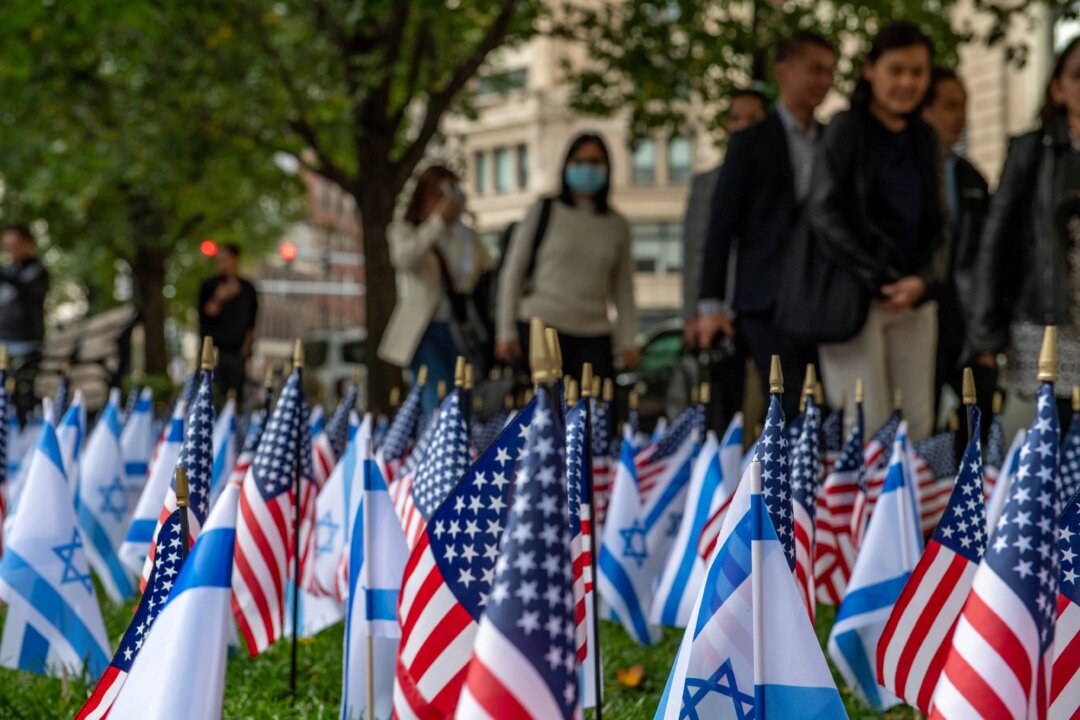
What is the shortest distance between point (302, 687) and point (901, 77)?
3.28 metres

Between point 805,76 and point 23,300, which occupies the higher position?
point 805,76

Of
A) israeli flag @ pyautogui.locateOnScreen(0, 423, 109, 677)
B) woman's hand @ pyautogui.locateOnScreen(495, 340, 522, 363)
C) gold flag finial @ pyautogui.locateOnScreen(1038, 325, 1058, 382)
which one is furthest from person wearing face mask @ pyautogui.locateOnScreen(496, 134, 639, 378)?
gold flag finial @ pyautogui.locateOnScreen(1038, 325, 1058, 382)

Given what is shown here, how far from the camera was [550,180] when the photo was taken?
2207 inches

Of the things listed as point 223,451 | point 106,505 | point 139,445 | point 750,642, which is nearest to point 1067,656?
point 750,642

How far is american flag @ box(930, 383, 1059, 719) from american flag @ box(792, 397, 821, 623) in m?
1.47

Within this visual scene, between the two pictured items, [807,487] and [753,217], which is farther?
[753,217]

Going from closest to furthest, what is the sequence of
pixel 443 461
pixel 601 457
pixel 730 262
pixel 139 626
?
pixel 139 626, pixel 443 461, pixel 601 457, pixel 730 262

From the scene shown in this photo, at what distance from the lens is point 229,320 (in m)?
13.4

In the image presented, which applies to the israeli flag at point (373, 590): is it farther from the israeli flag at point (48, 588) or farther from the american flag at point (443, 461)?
the israeli flag at point (48, 588)

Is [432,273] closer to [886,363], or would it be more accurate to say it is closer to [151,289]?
[886,363]

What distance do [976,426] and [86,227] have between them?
1053 inches

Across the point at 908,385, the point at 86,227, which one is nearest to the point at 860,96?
the point at 908,385

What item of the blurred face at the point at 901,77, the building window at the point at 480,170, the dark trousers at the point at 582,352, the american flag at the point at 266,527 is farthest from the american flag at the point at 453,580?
the building window at the point at 480,170

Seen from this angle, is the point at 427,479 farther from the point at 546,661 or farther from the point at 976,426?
the point at 546,661
